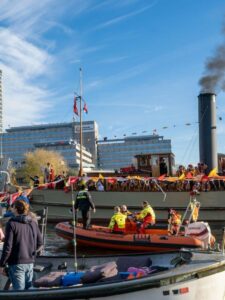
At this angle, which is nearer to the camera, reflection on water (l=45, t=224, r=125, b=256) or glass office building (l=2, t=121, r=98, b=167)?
reflection on water (l=45, t=224, r=125, b=256)

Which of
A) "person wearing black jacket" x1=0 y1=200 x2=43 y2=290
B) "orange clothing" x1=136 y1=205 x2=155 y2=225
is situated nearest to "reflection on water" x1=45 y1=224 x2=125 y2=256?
"orange clothing" x1=136 y1=205 x2=155 y2=225

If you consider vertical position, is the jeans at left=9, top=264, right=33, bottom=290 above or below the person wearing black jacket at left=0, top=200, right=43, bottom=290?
below

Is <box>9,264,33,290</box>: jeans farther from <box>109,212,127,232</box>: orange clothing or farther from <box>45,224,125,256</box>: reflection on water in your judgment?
<box>45,224,125,256</box>: reflection on water

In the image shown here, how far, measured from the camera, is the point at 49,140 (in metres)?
144

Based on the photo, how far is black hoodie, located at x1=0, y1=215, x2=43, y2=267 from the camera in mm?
5898

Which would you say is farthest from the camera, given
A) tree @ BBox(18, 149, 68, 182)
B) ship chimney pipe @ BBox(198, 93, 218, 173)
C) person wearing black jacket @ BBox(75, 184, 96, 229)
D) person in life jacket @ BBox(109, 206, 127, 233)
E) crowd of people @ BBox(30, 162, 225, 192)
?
tree @ BBox(18, 149, 68, 182)

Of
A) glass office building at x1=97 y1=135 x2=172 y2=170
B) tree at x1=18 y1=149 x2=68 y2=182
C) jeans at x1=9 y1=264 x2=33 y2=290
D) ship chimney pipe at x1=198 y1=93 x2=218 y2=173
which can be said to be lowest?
jeans at x1=9 y1=264 x2=33 y2=290

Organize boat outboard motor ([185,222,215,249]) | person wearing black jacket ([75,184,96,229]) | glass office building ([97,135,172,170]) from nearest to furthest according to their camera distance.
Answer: boat outboard motor ([185,222,215,249]), person wearing black jacket ([75,184,96,229]), glass office building ([97,135,172,170])

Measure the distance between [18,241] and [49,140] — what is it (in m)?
140

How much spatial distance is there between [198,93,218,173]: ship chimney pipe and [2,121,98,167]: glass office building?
350ft

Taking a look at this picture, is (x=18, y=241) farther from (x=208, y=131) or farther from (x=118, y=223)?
(x=208, y=131)

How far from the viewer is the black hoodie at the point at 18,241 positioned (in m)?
5.90

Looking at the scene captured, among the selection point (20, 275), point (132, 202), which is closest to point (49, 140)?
point (132, 202)

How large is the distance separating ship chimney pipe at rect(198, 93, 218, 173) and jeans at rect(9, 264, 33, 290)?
57.6ft
